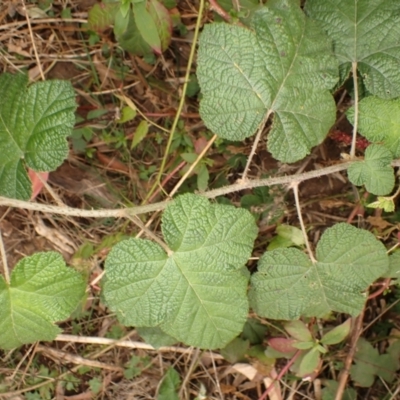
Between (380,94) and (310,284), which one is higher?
(380,94)

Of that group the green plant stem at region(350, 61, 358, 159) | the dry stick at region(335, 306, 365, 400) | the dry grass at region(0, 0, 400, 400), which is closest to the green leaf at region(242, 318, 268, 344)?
the dry grass at region(0, 0, 400, 400)

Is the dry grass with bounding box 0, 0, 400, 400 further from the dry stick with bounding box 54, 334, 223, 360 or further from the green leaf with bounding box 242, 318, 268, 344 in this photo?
the green leaf with bounding box 242, 318, 268, 344

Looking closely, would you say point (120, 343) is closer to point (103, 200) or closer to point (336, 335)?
point (103, 200)

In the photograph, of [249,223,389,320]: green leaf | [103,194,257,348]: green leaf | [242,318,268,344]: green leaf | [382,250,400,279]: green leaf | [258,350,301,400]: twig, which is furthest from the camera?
[242,318,268,344]: green leaf

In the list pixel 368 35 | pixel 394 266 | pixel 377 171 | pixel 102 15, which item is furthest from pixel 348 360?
pixel 102 15

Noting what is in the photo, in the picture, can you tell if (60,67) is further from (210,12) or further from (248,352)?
(248,352)

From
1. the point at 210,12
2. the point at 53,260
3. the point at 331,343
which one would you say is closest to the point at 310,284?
the point at 331,343
